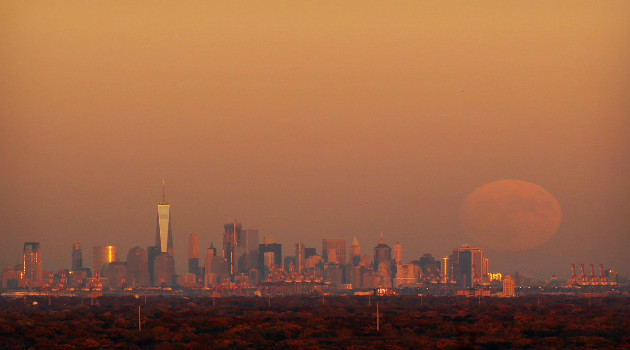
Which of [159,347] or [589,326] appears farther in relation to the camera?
[589,326]

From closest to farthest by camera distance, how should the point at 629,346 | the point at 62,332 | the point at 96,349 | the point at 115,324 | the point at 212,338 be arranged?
1. the point at 629,346
2. the point at 96,349
3. the point at 212,338
4. the point at 62,332
5. the point at 115,324

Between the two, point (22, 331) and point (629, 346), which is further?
point (22, 331)

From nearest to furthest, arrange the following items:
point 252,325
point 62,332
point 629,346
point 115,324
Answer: point 629,346, point 62,332, point 252,325, point 115,324

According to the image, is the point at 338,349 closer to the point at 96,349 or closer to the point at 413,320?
the point at 96,349

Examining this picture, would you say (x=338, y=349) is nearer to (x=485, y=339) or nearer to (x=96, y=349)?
(x=485, y=339)

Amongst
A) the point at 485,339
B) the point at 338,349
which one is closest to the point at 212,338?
the point at 338,349

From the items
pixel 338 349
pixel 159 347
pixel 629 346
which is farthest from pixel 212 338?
pixel 629 346

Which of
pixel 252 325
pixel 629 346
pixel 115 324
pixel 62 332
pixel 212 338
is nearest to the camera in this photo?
pixel 629 346
